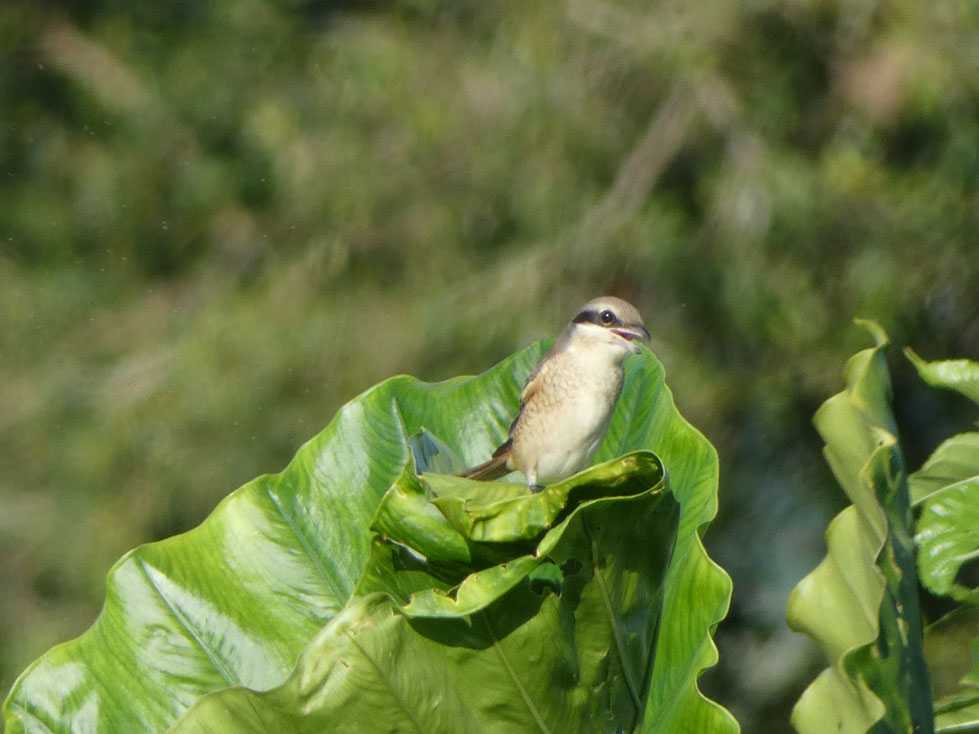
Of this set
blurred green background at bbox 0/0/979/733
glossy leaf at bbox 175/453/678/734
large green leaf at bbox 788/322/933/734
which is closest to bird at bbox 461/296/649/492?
glossy leaf at bbox 175/453/678/734

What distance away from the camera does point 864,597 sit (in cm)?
80

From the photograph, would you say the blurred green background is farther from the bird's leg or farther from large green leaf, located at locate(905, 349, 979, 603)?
large green leaf, located at locate(905, 349, 979, 603)

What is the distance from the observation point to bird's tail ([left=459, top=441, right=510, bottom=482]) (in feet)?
4.67

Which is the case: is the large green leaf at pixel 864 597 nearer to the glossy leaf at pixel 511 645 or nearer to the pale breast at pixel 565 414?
the glossy leaf at pixel 511 645

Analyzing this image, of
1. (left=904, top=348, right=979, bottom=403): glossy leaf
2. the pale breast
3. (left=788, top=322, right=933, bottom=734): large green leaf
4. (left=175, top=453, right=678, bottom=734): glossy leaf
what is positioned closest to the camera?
(left=788, top=322, right=933, bottom=734): large green leaf

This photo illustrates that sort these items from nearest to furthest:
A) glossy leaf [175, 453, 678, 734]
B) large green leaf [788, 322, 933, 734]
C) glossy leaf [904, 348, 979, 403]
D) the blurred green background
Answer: large green leaf [788, 322, 933, 734]
glossy leaf [175, 453, 678, 734]
glossy leaf [904, 348, 979, 403]
the blurred green background

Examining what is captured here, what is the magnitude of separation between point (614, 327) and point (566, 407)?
0.40 ft

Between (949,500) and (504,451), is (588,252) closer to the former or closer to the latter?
(504,451)

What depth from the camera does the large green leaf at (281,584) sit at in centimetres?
102

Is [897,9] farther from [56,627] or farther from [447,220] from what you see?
[56,627]

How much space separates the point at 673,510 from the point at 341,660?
271 mm

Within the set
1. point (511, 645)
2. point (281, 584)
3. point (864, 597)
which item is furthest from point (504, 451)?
point (864, 597)

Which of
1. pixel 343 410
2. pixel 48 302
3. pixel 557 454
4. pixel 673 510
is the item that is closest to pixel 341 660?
pixel 673 510

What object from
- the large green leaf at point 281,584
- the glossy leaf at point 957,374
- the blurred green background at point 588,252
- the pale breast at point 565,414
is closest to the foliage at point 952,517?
the glossy leaf at point 957,374
